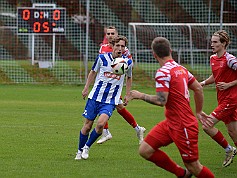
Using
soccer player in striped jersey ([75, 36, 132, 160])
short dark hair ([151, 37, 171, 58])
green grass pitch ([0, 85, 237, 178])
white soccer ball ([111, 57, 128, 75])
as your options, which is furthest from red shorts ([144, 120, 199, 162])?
soccer player in striped jersey ([75, 36, 132, 160])

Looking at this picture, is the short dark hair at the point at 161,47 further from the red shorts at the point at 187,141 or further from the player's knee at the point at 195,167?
the player's knee at the point at 195,167

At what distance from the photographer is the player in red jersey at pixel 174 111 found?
23.6 ft

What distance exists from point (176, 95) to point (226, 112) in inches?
94.4

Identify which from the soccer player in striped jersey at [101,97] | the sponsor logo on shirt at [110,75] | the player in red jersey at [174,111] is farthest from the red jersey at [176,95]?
the sponsor logo on shirt at [110,75]

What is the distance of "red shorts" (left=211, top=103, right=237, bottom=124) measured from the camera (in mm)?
9469

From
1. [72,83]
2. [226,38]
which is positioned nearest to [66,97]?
[72,83]

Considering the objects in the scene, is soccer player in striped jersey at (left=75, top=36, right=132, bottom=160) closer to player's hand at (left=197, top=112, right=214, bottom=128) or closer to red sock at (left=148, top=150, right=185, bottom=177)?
player's hand at (left=197, top=112, right=214, bottom=128)

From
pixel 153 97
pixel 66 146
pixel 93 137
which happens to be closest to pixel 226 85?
pixel 93 137

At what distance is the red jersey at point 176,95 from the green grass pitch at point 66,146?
1.43 metres

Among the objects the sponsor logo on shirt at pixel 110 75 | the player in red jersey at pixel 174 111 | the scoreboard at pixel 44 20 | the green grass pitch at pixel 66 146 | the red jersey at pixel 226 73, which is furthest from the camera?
the scoreboard at pixel 44 20

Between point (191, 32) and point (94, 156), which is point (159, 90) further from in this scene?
point (191, 32)

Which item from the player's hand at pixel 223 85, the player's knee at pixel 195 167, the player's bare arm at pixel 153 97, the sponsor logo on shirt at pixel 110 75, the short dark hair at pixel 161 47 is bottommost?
the player's knee at pixel 195 167

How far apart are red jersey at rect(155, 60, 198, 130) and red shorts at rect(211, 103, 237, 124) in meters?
2.14

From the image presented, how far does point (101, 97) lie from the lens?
33.0ft
